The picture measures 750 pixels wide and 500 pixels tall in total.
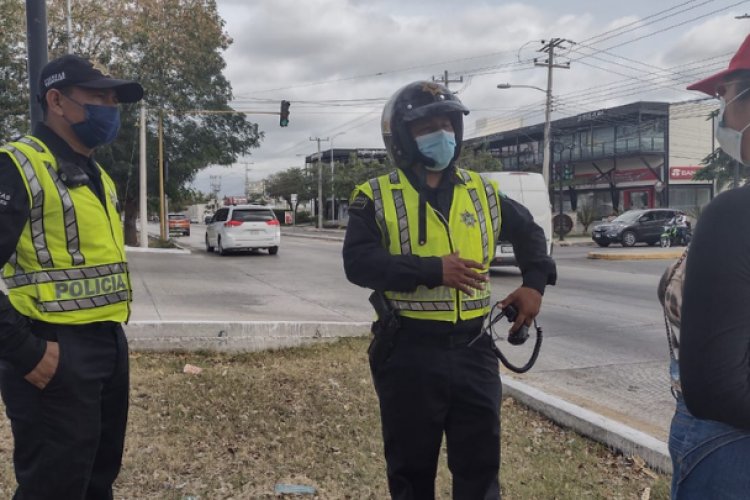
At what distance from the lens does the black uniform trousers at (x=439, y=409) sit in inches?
92.5

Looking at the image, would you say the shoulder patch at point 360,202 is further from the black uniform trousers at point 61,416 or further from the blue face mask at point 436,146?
the black uniform trousers at point 61,416

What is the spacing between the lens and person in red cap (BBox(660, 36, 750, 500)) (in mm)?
1240

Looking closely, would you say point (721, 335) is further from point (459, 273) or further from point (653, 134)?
point (653, 134)

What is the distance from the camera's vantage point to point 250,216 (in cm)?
2092

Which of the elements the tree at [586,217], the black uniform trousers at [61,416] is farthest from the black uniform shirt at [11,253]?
the tree at [586,217]

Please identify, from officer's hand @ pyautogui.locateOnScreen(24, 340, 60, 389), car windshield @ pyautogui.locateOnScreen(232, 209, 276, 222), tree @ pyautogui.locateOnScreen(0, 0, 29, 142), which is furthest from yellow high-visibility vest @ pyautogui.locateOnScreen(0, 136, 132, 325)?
car windshield @ pyautogui.locateOnScreen(232, 209, 276, 222)

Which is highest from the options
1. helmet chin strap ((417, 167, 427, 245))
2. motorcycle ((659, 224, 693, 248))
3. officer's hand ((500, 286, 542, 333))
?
helmet chin strap ((417, 167, 427, 245))

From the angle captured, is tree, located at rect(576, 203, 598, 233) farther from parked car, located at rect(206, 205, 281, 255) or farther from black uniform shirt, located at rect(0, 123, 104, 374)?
black uniform shirt, located at rect(0, 123, 104, 374)

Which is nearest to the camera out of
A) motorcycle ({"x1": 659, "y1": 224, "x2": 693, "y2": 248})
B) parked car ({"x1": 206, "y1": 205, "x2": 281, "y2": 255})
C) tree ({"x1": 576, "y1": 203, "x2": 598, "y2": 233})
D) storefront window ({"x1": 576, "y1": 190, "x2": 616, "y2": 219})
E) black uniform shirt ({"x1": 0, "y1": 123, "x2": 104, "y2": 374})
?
black uniform shirt ({"x1": 0, "y1": 123, "x2": 104, "y2": 374})

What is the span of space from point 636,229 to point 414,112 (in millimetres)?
25789

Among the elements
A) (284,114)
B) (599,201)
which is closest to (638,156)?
(599,201)

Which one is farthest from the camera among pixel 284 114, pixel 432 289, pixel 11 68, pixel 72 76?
pixel 284 114

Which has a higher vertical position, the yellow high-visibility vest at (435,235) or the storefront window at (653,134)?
the storefront window at (653,134)

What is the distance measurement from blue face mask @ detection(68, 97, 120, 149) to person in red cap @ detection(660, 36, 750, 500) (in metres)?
2.12
